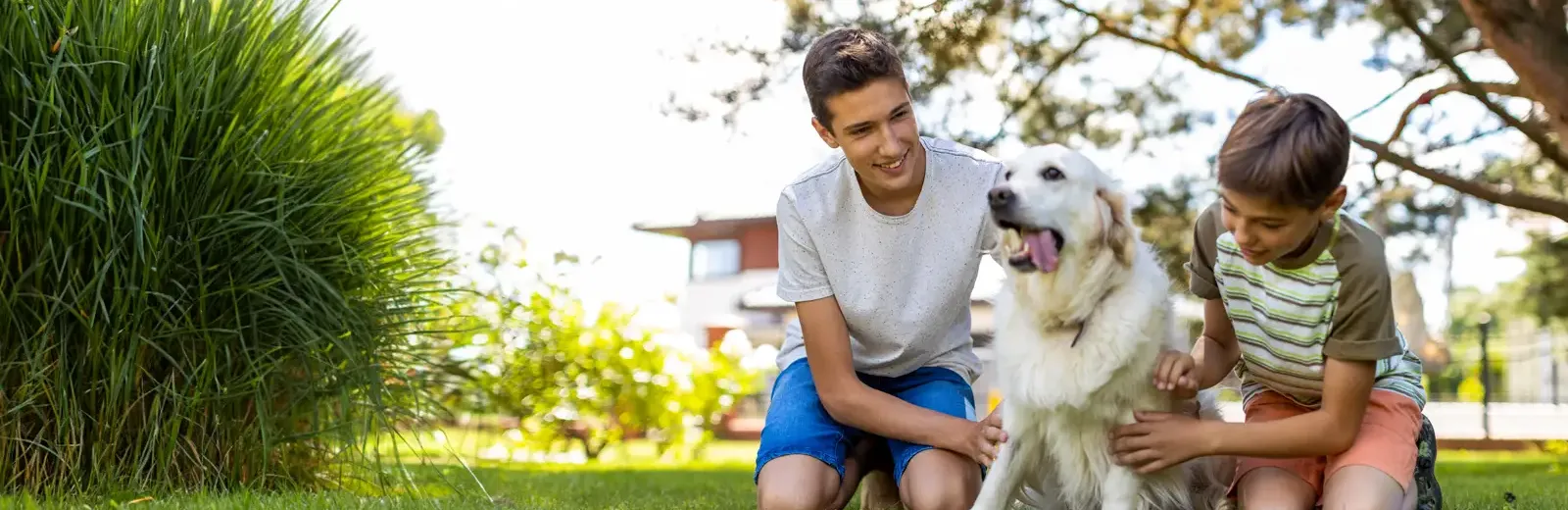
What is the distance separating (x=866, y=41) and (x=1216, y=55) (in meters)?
5.68

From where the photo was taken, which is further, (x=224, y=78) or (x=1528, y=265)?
(x=1528, y=265)

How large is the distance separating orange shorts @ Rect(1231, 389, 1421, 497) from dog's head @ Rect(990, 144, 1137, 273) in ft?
2.11

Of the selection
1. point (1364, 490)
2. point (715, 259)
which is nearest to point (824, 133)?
point (1364, 490)

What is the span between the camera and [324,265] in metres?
3.42

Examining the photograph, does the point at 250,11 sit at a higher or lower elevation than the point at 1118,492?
higher

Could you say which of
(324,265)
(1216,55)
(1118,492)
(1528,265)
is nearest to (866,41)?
(1118,492)

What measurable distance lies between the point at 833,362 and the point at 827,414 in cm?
24

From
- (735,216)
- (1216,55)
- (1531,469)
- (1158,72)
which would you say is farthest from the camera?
(735,216)

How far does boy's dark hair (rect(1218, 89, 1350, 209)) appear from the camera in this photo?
222cm

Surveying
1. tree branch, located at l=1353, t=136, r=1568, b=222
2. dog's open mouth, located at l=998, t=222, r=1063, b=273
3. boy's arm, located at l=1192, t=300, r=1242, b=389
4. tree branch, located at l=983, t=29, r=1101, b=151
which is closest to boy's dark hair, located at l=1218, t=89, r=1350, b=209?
dog's open mouth, located at l=998, t=222, r=1063, b=273

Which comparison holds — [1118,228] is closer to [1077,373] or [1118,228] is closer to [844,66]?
[1077,373]

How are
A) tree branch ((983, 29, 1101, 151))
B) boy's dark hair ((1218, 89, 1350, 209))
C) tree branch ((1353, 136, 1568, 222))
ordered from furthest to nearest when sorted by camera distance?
tree branch ((983, 29, 1101, 151)), tree branch ((1353, 136, 1568, 222)), boy's dark hair ((1218, 89, 1350, 209))

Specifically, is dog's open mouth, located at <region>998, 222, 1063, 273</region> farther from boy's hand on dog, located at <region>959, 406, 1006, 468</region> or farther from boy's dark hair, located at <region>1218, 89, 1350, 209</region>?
boy's hand on dog, located at <region>959, 406, 1006, 468</region>

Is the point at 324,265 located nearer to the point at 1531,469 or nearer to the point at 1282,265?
the point at 1282,265
